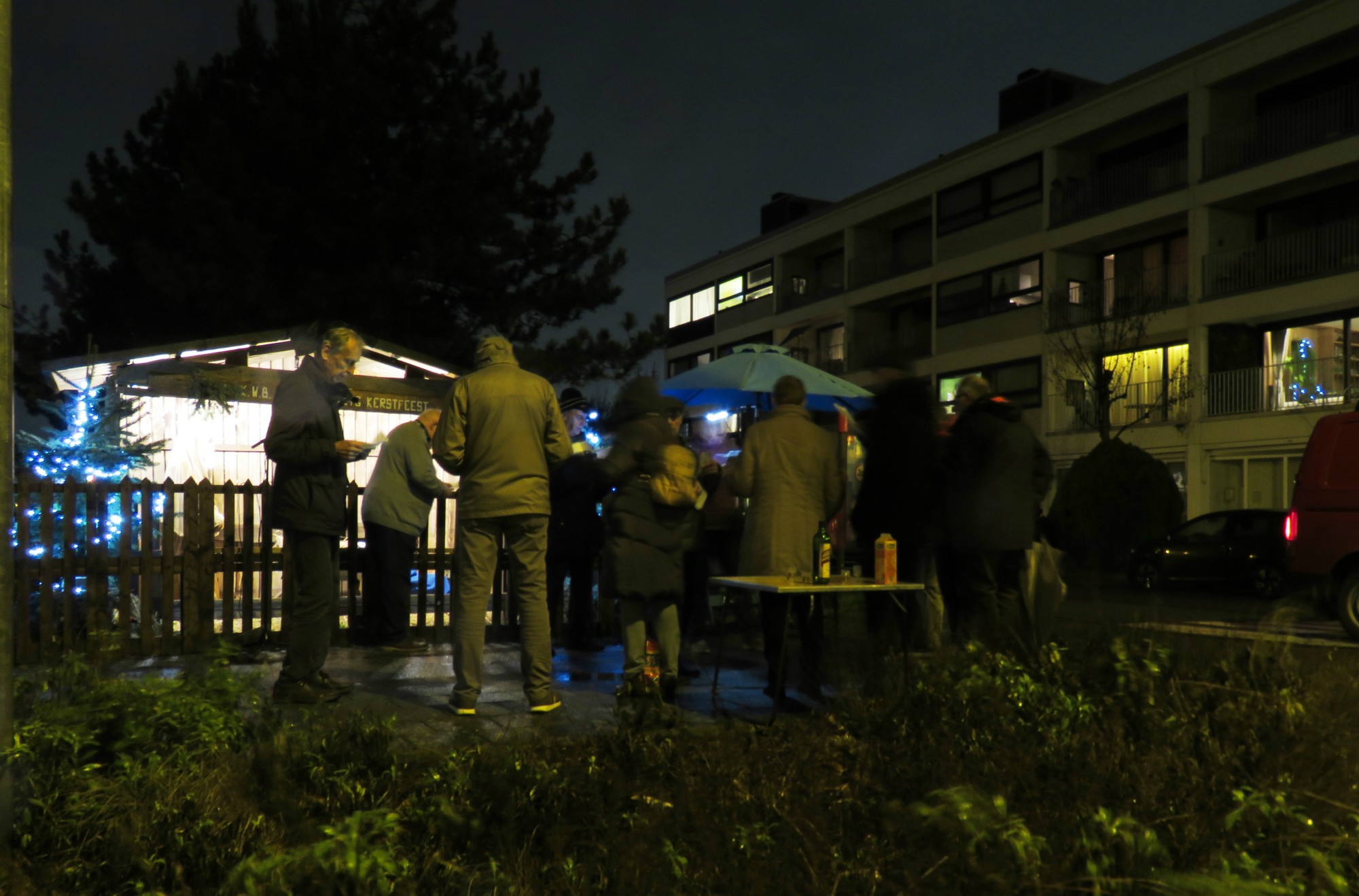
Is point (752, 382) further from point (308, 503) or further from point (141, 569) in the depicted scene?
point (308, 503)

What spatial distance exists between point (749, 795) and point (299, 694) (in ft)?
9.70

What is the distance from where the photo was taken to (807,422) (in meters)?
6.54

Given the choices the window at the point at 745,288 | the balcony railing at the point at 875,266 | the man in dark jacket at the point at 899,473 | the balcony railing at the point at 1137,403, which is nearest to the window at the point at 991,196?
the balcony railing at the point at 875,266

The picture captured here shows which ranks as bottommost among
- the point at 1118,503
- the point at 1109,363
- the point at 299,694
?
the point at 299,694

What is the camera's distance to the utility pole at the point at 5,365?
355cm

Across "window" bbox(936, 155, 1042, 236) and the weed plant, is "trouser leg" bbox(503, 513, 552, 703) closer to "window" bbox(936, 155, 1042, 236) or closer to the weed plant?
the weed plant

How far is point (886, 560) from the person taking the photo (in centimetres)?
588

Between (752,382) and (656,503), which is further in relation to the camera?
(752,382)

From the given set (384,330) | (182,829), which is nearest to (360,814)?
(182,829)

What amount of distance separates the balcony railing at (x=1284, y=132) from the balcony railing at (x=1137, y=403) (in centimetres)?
531

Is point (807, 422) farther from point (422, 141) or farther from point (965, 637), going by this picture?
point (422, 141)

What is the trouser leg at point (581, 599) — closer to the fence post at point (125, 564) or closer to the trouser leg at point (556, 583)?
the trouser leg at point (556, 583)

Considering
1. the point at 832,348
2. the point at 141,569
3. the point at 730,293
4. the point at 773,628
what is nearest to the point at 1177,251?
the point at 832,348

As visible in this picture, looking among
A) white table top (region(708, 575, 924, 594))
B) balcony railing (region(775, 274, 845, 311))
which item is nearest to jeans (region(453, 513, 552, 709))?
white table top (region(708, 575, 924, 594))
